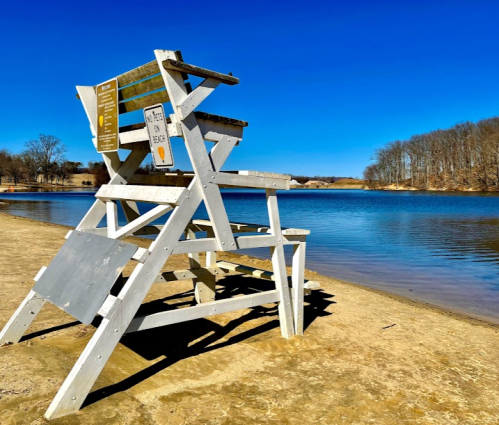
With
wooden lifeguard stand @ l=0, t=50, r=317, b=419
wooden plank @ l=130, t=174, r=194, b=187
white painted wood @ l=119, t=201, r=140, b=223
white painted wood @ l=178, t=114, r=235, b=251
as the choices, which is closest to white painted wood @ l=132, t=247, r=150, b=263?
wooden lifeguard stand @ l=0, t=50, r=317, b=419

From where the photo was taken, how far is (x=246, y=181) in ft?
13.2

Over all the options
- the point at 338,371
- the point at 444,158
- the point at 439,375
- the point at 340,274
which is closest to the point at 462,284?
Result: the point at 340,274

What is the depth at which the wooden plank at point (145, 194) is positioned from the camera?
3.38 metres

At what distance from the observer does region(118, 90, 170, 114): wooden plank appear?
3.48 metres

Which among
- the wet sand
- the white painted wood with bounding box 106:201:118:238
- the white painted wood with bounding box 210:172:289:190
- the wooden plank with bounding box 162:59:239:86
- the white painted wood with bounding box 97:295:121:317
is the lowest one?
the wet sand

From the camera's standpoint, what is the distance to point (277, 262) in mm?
4328

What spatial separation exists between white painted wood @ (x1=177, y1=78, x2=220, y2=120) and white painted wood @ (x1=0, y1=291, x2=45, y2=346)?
254cm

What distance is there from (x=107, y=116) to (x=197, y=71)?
4.24 feet

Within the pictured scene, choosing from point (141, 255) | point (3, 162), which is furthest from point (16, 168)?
point (141, 255)

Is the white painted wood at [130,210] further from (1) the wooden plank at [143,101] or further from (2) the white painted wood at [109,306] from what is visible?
(2) the white painted wood at [109,306]

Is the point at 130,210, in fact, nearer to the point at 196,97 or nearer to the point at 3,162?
the point at 196,97

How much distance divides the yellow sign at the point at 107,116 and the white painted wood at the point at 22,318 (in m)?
1.74

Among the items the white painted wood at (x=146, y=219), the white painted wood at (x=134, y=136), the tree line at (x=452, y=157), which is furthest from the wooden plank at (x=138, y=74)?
the tree line at (x=452, y=157)

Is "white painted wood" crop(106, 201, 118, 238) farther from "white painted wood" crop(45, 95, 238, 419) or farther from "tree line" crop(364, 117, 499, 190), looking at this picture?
"tree line" crop(364, 117, 499, 190)
